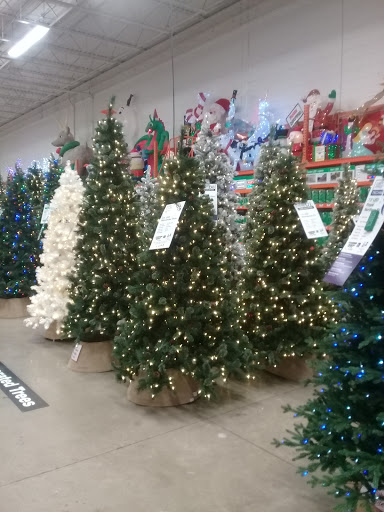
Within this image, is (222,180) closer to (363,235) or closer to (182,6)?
(363,235)

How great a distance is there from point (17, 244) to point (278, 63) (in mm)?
5716

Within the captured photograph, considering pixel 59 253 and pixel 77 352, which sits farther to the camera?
pixel 59 253

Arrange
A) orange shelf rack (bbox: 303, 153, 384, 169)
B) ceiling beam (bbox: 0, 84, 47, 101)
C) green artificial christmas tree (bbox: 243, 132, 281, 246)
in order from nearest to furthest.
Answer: orange shelf rack (bbox: 303, 153, 384, 169)
green artificial christmas tree (bbox: 243, 132, 281, 246)
ceiling beam (bbox: 0, 84, 47, 101)

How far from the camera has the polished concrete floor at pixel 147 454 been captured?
259 centimetres

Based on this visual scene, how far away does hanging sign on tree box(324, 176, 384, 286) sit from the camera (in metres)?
2.05

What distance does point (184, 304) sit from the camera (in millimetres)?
3877

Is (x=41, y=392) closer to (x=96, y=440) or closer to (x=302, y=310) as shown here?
(x=96, y=440)

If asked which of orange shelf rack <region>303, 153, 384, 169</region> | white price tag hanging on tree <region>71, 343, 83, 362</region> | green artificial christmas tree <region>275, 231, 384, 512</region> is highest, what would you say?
orange shelf rack <region>303, 153, 384, 169</region>

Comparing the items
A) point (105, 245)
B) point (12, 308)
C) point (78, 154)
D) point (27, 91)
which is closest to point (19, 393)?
point (105, 245)

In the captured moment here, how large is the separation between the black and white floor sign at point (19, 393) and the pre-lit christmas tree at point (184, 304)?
817 millimetres

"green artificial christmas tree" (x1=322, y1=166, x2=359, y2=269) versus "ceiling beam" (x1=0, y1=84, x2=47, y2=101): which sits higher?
"ceiling beam" (x1=0, y1=84, x2=47, y2=101)

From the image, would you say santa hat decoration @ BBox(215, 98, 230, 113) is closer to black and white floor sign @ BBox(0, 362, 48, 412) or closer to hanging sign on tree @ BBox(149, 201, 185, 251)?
hanging sign on tree @ BBox(149, 201, 185, 251)

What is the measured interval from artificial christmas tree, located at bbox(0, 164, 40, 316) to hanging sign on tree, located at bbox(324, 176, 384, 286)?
6.18 m

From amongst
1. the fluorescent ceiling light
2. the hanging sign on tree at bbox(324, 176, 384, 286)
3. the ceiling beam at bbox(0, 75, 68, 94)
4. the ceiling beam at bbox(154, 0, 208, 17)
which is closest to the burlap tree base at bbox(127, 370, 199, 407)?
the hanging sign on tree at bbox(324, 176, 384, 286)
